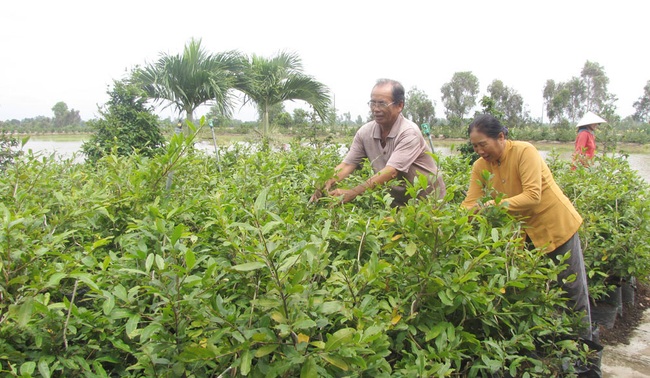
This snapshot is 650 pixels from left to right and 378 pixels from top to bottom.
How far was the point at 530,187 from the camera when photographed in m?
2.49

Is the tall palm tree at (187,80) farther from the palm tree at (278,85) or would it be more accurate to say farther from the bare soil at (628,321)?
the bare soil at (628,321)

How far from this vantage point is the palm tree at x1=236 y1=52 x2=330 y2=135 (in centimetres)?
1050

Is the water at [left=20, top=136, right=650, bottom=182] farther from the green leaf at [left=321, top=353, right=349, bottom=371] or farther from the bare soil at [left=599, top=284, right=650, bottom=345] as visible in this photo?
the green leaf at [left=321, top=353, right=349, bottom=371]

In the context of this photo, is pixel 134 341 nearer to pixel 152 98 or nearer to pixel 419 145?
pixel 419 145

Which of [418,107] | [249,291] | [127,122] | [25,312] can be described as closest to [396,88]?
[249,291]

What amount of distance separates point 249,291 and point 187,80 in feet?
26.5

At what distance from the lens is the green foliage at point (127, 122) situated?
6734 mm

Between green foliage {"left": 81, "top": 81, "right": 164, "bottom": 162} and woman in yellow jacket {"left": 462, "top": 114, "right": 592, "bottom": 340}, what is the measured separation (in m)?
5.34

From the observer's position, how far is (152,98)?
8.48 meters

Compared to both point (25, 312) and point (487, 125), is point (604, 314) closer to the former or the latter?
point (487, 125)

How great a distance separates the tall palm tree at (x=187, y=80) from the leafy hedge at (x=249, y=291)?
22.3ft

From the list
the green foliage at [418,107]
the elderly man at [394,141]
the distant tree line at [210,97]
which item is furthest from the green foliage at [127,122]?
the green foliage at [418,107]

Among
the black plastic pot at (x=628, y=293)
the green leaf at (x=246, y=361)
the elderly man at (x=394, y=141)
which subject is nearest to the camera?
the green leaf at (x=246, y=361)

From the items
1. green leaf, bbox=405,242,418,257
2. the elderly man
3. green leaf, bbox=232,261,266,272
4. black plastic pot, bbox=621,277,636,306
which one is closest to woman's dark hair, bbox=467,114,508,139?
the elderly man
